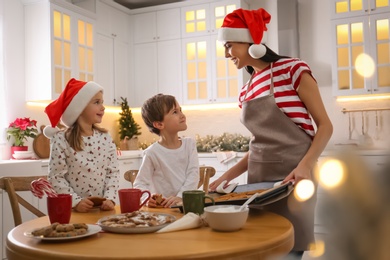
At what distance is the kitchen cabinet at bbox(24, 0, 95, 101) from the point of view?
397 centimetres

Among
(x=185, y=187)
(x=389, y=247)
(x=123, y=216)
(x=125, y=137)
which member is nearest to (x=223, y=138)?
(x=125, y=137)

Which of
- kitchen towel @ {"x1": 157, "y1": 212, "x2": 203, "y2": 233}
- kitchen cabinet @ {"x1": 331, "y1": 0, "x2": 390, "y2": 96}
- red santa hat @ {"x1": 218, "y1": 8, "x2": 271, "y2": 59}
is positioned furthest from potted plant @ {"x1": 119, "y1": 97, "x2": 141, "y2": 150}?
kitchen towel @ {"x1": 157, "y1": 212, "x2": 203, "y2": 233}

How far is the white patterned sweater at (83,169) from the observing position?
1.87 metres

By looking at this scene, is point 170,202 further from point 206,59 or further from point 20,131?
point 206,59

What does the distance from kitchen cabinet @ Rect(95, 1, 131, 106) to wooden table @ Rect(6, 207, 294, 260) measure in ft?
12.6

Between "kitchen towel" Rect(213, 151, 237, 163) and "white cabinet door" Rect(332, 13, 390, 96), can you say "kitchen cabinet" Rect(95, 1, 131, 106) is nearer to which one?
"kitchen towel" Rect(213, 151, 237, 163)

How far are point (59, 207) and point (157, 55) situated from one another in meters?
4.10

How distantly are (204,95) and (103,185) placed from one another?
2926mm

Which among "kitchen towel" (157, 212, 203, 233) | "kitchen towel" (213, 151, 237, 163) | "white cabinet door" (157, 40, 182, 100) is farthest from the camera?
"white cabinet door" (157, 40, 182, 100)

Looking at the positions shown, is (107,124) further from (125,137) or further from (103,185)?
(103,185)

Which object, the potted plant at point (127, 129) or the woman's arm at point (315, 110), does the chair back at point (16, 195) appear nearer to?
the woman's arm at point (315, 110)

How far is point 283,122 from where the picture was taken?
1.56 metres

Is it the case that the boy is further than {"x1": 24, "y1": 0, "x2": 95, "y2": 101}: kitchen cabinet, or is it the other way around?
{"x1": 24, "y1": 0, "x2": 95, "y2": 101}: kitchen cabinet

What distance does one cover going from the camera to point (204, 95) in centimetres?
478
